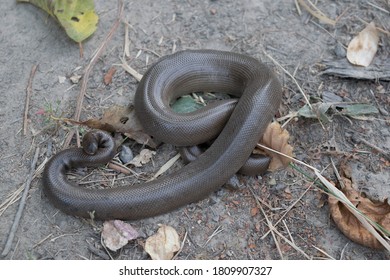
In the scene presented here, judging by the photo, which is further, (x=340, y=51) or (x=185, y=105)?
(x=340, y=51)

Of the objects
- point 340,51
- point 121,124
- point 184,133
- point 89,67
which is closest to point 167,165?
point 184,133

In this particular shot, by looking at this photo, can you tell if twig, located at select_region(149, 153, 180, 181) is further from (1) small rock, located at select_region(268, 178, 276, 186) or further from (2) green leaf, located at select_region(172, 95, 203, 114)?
(1) small rock, located at select_region(268, 178, 276, 186)

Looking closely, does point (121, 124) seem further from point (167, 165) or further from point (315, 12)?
point (315, 12)

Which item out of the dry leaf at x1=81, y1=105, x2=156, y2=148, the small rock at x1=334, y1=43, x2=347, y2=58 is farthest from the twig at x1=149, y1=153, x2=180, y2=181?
the small rock at x1=334, y1=43, x2=347, y2=58

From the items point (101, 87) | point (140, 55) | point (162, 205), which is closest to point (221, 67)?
point (140, 55)

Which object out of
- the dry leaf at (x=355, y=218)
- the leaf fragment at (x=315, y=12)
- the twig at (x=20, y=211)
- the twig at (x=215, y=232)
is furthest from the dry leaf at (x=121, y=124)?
the leaf fragment at (x=315, y=12)
